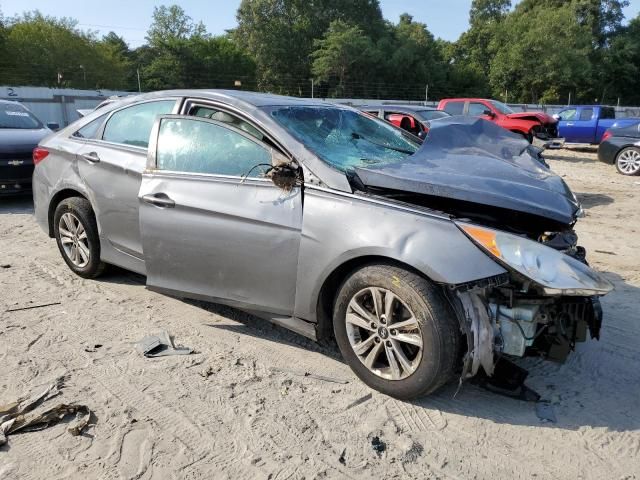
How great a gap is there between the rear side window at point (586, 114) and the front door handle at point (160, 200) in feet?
61.5

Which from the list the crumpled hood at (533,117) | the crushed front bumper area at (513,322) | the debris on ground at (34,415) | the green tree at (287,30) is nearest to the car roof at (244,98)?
the crushed front bumper area at (513,322)

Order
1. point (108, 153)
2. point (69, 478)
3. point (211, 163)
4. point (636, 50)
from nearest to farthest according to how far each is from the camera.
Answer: point (69, 478) < point (211, 163) < point (108, 153) < point (636, 50)

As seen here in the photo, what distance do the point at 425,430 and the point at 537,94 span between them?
5219cm

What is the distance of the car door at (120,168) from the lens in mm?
4066

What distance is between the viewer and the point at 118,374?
3.27 m

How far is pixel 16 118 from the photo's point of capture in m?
9.15

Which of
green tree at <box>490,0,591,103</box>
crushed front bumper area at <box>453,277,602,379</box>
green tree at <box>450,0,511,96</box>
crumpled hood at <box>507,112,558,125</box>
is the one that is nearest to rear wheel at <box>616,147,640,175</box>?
crumpled hood at <box>507,112,558,125</box>

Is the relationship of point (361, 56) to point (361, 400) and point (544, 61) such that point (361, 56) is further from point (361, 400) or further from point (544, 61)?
point (361, 400)

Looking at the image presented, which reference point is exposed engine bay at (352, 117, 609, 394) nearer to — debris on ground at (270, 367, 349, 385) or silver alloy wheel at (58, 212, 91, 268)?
debris on ground at (270, 367, 349, 385)

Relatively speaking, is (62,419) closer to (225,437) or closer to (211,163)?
(225,437)

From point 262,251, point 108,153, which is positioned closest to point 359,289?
point 262,251

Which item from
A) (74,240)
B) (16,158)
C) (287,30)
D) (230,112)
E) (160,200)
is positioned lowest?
(74,240)

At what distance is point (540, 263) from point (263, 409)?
5.39 ft

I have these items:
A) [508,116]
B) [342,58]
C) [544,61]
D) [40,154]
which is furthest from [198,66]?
[40,154]
